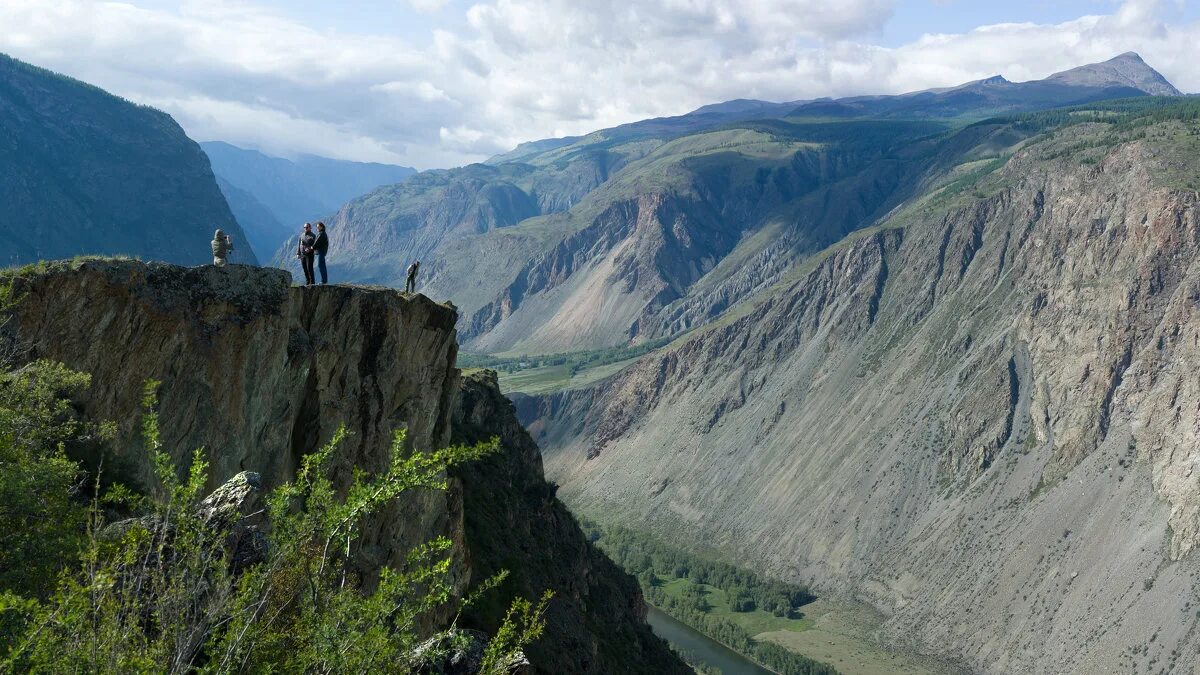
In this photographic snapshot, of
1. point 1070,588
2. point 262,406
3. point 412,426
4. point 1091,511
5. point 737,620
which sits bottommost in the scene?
point 737,620

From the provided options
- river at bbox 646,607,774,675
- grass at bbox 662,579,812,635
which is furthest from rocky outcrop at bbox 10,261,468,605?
grass at bbox 662,579,812,635

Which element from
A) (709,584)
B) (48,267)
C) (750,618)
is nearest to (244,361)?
(48,267)

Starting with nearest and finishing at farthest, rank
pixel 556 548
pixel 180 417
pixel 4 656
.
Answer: pixel 4 656 → pixel 180 417 → pixel 556 548

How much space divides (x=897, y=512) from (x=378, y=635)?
171 m

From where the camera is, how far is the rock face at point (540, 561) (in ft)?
187

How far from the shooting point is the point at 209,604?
40.9ft

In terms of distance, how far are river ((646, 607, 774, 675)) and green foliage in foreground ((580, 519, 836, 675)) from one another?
4.48 feet

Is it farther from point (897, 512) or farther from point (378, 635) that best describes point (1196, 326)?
point (378, 635)

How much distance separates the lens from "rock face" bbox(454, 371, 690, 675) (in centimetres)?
5688

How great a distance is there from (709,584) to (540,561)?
10961 centimetres

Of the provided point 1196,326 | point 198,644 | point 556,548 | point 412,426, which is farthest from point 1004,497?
point 198,644

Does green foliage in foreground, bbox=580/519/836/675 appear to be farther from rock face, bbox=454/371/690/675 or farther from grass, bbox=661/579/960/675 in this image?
rock face, bbox=454/371/690/675

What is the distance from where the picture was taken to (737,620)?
521ft

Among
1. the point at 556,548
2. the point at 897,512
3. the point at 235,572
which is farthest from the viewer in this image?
the point at 897,512
